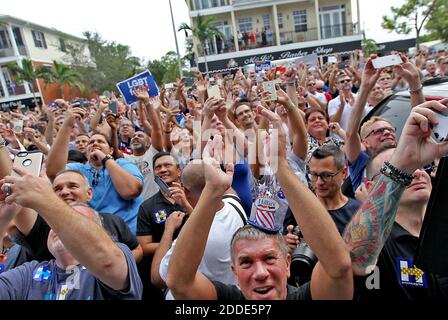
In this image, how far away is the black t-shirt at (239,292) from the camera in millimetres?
1510

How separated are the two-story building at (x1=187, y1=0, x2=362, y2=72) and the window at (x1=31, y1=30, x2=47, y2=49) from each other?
50.7ft

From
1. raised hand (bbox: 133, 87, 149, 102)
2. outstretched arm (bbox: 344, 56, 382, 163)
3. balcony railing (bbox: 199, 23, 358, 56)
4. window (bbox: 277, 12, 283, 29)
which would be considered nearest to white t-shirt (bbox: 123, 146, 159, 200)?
raised hand (bbox: 133, 87, 149, 102)

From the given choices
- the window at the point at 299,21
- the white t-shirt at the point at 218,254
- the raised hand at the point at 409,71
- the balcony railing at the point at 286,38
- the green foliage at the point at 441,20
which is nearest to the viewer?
the white t-shirt at the point at 218,254

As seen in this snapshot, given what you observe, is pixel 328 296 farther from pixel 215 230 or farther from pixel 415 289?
pixel 215 230

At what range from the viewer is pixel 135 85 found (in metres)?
5.53

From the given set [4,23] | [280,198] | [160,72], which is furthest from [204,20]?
[280,198]

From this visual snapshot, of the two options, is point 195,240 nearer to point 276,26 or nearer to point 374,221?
point 374,221

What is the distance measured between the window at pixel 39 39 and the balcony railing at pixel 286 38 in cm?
1713

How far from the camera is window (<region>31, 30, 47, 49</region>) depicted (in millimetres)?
33403

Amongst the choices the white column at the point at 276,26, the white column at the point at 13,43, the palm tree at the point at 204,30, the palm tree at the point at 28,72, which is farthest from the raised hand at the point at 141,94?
the white column at the point at 13,43

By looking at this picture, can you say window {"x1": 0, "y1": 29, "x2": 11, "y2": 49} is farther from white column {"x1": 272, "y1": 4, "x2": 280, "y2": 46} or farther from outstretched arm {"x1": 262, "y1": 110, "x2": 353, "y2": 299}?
outstretched arm {"x1": 262, "y1": 110, "x2": 353, "y2": 299}

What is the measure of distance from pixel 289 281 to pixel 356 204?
2.84 ft

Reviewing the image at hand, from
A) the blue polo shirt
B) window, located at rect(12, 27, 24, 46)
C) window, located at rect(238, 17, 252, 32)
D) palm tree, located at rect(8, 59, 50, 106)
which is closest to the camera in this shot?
the blue polo shirt

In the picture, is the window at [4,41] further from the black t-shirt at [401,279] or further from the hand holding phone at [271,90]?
the black t-shirt at [401,279]
